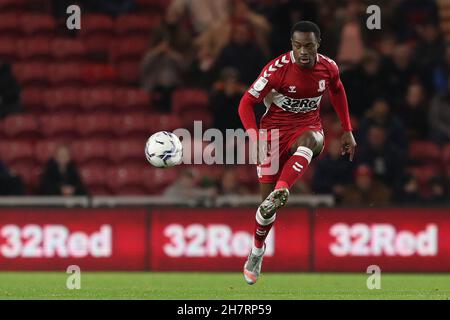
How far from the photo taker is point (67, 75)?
17438mm

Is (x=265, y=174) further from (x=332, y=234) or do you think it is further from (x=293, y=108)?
(x=332, y=234)

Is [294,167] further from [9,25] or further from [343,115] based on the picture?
[9,25]

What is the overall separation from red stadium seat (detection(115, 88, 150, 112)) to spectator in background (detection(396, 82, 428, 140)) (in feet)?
11.1

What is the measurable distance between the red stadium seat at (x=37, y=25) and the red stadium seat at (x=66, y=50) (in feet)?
0.88

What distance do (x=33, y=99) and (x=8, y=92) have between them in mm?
602

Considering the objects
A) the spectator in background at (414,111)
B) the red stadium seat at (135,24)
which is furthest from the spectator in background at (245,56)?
the red stadium seat at (135,24)

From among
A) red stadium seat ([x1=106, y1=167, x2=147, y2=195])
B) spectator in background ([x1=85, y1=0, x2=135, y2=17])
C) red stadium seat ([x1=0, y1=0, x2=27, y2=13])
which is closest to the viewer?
red stadium seat ([x1=106, y1=167, x2=147, y2=195])

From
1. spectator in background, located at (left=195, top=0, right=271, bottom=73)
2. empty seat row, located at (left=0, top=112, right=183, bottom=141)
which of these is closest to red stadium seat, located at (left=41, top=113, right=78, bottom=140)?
empty seat row, located at (left=0, top=112, right=183, bottom=141)

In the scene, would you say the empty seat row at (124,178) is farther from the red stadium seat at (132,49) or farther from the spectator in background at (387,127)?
the red stadium seat at (132,49)

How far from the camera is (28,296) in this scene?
10.6m

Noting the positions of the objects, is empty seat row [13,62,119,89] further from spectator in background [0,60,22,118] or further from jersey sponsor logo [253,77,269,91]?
jersey sponsor logo [253,77,269,91]

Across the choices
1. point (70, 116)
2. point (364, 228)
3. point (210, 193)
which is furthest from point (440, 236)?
point (70, 116)

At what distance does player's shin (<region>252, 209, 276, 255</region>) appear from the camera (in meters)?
10.9

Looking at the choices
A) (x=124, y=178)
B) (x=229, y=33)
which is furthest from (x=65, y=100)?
(x=229, y=33)
